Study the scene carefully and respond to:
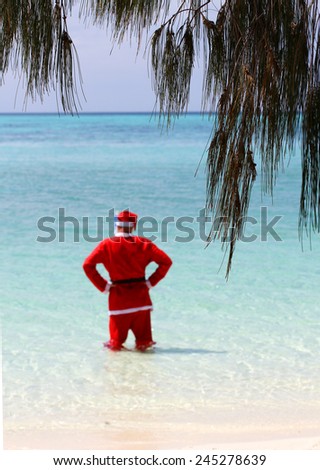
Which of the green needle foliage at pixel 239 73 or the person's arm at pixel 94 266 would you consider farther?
the person's arm at pixel 94 266

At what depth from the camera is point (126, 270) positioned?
5.58m

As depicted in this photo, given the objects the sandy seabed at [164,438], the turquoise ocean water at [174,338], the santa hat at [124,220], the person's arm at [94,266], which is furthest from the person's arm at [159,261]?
the sandy seabed at [164,438]

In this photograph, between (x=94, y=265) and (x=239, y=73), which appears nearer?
(x=239, y=73)

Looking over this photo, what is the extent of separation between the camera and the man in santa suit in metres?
5.53

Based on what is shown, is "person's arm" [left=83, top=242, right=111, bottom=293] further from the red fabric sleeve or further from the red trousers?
the red trousers

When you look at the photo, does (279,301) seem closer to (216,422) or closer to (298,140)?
(216,422)

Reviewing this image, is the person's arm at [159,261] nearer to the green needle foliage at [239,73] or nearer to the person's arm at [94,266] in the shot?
the person's arm at [94,266]

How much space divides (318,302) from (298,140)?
475cm

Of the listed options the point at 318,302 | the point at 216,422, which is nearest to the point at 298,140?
the point at 216,422

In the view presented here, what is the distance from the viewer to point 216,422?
4609 millimetres

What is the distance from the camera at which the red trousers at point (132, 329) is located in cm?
574

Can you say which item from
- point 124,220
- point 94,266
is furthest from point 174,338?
point 124,220

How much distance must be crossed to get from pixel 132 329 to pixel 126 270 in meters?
0.50

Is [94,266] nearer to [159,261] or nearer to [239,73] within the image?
[159,261]
